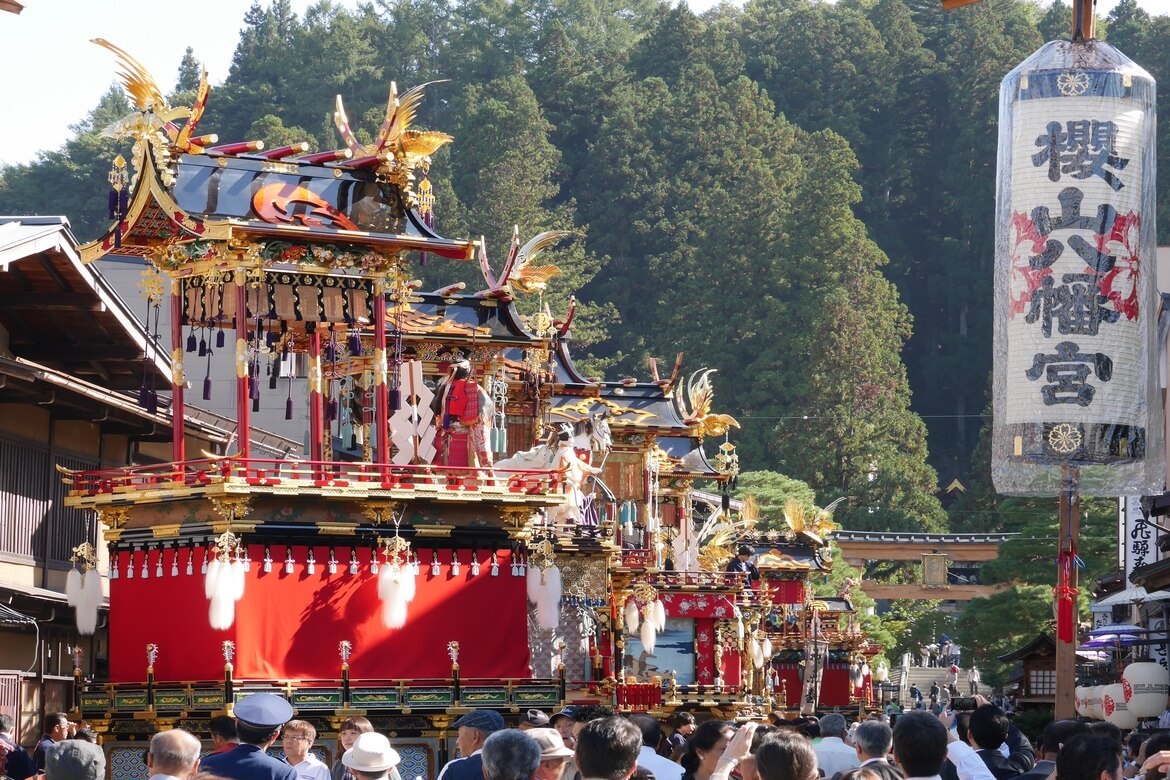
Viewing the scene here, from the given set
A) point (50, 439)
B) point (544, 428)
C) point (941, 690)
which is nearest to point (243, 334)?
point (50, 439)

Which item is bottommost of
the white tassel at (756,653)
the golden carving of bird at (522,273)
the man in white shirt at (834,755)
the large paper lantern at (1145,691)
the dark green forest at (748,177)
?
the white tassel at (756,653)

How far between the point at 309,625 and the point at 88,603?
3370 millimetres

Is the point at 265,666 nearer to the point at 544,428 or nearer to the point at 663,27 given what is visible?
the point at 544,428

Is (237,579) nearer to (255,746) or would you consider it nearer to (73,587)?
(73,587)

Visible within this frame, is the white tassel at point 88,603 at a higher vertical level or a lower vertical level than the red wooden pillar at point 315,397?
lower

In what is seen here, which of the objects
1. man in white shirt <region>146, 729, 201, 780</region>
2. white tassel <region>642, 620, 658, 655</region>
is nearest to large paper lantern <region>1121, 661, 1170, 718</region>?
white tassel <region>642, 620, 658, 655</region>

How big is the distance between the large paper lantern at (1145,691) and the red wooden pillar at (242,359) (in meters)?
16.3

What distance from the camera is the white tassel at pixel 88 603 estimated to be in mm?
30109

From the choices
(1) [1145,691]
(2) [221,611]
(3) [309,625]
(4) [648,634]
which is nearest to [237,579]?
(2) [221,611]

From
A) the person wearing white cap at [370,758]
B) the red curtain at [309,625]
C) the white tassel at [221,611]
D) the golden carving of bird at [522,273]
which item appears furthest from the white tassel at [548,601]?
the person wearing white cap at [370,758]

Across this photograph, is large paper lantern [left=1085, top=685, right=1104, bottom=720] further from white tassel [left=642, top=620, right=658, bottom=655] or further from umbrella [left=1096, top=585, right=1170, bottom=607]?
white tassel [left=642, top=620, right=658, bottom=655]

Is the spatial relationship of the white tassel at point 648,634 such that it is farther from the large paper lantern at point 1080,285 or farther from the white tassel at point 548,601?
the large paper lantern at point 1080,285

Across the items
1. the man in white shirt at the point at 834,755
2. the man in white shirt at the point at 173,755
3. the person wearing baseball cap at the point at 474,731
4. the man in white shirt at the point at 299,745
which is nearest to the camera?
the man in white shirt at the point at 173,755

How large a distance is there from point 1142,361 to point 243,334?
13.6 metres
